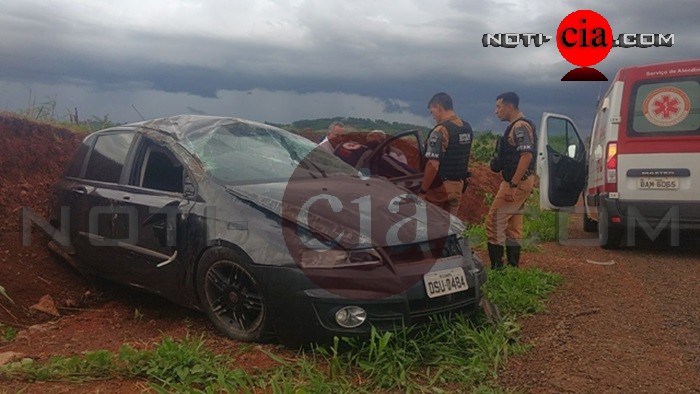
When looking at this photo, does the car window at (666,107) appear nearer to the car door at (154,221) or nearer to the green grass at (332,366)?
the green grass at (332,366)

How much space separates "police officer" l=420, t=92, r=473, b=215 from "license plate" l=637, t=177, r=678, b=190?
7.29 feet

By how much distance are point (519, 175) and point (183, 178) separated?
2993 millimetres

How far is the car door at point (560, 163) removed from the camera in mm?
8188

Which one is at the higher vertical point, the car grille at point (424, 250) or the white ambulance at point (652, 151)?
the white ambulance at point (652, 151)

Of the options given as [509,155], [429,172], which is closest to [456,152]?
[429,172]

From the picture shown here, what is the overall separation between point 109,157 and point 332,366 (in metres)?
2.85

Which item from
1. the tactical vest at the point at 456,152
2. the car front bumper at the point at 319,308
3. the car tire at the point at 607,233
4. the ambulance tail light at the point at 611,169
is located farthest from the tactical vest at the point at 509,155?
the car front bumper at the point at 319,308

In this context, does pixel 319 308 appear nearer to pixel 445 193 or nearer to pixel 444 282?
pixel 444 282

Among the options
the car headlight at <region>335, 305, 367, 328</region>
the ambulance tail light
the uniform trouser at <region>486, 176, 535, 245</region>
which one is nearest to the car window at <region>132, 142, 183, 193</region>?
the car headlight at <region>335, 305, 367, 328</region>

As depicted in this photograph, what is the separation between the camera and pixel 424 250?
12.3 ft

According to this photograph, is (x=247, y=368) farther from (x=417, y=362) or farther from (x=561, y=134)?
(x=561, y=134)

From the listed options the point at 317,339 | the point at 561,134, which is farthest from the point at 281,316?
the point at 561,134

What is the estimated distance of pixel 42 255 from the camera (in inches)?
216

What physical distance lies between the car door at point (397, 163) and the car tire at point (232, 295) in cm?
243
